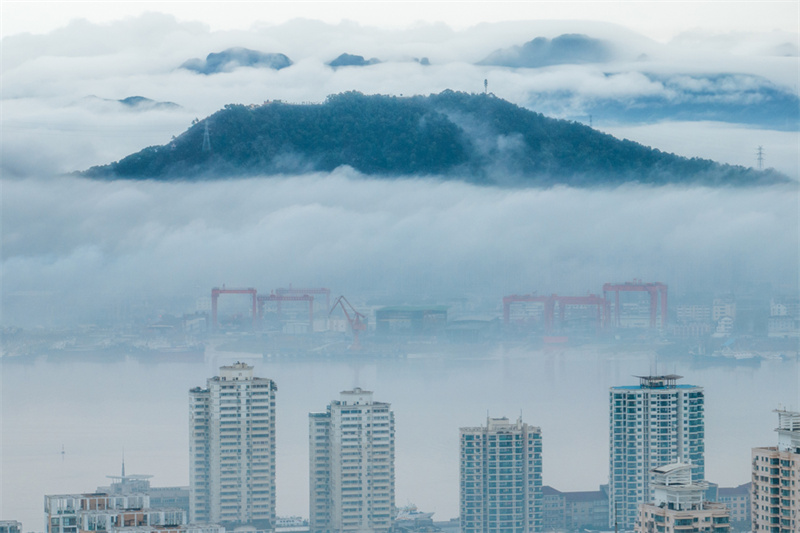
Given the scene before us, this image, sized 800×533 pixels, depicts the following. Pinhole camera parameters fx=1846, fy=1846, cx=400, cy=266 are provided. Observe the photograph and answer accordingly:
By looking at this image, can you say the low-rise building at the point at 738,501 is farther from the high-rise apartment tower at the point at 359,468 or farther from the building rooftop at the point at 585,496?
the high-rise apartment tower at the point at 359,468

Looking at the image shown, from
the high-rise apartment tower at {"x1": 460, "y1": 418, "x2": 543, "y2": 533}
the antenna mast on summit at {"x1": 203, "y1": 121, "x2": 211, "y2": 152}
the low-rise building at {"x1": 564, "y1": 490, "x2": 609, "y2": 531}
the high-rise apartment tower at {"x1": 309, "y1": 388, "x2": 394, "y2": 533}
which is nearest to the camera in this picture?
the high-rise apartment tower at {"x1": 309, "y1": 388, "x2": 394, "y2": 533}

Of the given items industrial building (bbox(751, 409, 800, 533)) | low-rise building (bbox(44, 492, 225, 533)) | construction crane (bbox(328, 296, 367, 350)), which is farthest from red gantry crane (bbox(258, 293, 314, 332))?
industrial building (bbox(751, 409, 800, 533))

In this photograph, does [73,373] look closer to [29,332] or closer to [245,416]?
[29,332]

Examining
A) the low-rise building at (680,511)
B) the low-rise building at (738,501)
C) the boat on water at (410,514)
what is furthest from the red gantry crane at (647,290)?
the low-rise building at (680,511)

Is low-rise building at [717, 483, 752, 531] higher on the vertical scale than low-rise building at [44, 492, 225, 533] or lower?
lower

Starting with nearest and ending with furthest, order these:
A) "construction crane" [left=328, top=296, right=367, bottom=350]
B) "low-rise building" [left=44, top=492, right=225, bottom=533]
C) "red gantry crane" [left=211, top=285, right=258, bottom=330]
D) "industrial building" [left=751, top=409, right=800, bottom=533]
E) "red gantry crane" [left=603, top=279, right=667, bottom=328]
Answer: "low-rise building" [left=44, top=492, right=225, bottom=533] < "industrial building" [left=751, top=409, right=800, bottom=533] < "construction crane" [left=328, top=296, right=367, bottom=350] < "red gantry crane" [left=211, top=285, right=258, bottom=330] < "red gantry crane" [left=603, top=279, right=667, bottom=328]

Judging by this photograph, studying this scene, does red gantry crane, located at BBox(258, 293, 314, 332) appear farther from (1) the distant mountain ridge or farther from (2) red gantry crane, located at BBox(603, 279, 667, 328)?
(2) red gantry crane, located at BBox(603, 279, 667, 328)

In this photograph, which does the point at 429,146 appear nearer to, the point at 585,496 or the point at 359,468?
the point at 585,496
